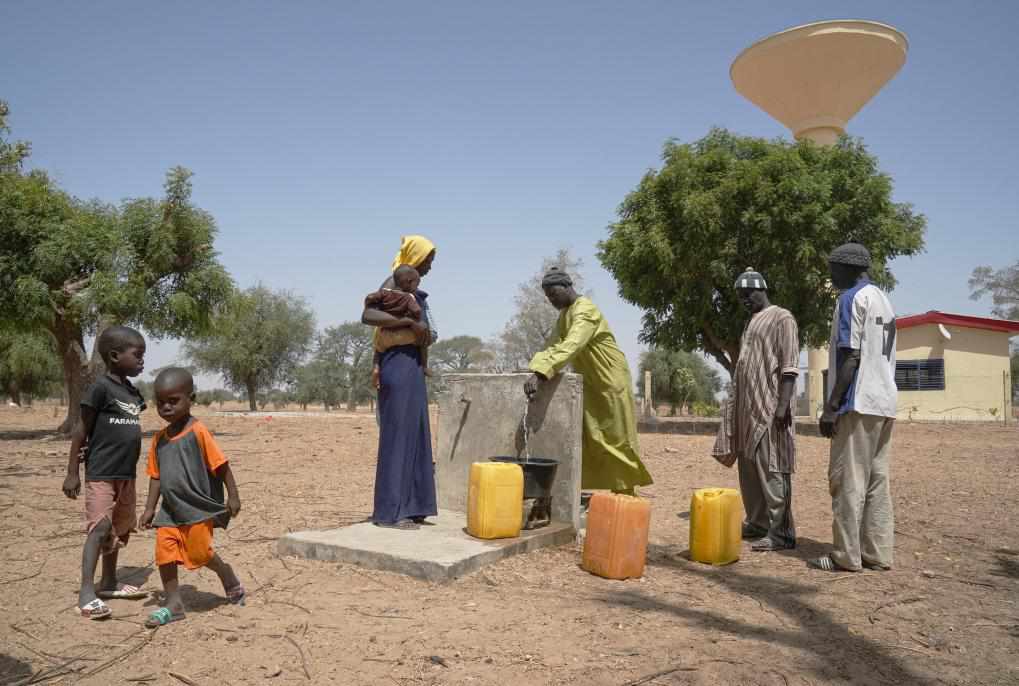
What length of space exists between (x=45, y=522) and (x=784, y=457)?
5935 mm

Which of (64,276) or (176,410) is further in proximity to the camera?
(64,276)

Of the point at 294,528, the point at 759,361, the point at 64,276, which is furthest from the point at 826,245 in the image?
the point at 64,276

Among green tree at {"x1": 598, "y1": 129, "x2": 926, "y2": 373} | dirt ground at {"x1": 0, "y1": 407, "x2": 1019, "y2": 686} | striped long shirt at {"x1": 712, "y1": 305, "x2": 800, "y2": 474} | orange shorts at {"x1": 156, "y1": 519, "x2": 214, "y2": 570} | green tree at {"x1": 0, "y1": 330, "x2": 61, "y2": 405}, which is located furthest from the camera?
green tree at {"x1": 0, "y1": 330, "x2": 61, "y2": 405}

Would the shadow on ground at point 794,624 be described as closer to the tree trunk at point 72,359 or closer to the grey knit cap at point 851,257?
the grey knit cap at point 851,257

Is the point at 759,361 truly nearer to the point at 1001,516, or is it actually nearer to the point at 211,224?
the point at 1001,516

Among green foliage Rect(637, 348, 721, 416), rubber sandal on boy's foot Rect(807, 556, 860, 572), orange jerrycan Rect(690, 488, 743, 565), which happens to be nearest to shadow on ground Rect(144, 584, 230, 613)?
orange jerrycan Rect(690, 488, 743, 565)

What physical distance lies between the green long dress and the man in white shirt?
1.48m

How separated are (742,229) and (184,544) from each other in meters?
18.4

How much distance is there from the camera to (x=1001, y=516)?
6.95 meters

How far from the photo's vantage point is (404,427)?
528 cm

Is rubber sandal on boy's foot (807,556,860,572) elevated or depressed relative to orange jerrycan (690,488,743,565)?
depressed

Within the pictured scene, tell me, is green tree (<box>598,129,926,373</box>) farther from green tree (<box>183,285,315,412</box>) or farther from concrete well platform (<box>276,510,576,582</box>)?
green tree (<box>183,285,315,412</box>)

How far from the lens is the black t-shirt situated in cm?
379

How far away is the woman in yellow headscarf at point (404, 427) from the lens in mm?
5277
